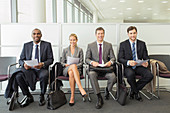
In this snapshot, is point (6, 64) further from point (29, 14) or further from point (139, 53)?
point (139, 53)

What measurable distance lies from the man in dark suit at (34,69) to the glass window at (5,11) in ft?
4.86

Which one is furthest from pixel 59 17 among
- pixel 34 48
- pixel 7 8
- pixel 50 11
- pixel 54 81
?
pixel 54 81

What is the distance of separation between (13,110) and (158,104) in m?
2.46

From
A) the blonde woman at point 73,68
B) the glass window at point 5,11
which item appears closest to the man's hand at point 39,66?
the blonde woman at point 73,68

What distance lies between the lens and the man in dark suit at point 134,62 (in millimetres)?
2973

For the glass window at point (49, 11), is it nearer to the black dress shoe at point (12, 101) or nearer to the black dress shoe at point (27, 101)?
the black dress shoe at point (27, 101)

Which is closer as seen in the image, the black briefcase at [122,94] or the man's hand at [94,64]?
the black briefcase at [122,94]

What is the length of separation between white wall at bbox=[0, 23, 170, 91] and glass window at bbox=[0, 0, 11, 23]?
0.49 meters

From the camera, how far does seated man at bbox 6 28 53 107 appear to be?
2.82 meters

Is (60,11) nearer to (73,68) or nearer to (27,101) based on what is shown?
(73,68)

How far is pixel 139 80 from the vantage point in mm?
3027

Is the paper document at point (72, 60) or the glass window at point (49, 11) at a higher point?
the glass window at point (49, 11)

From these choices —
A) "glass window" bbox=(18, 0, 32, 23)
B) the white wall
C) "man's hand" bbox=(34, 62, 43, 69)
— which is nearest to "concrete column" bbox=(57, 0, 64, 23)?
"glass window" bbox=(18, 0, 32, 23)

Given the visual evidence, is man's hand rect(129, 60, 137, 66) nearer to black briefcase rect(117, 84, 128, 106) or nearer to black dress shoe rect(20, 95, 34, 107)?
black briefcase rect(117, 84, 128, 106)
